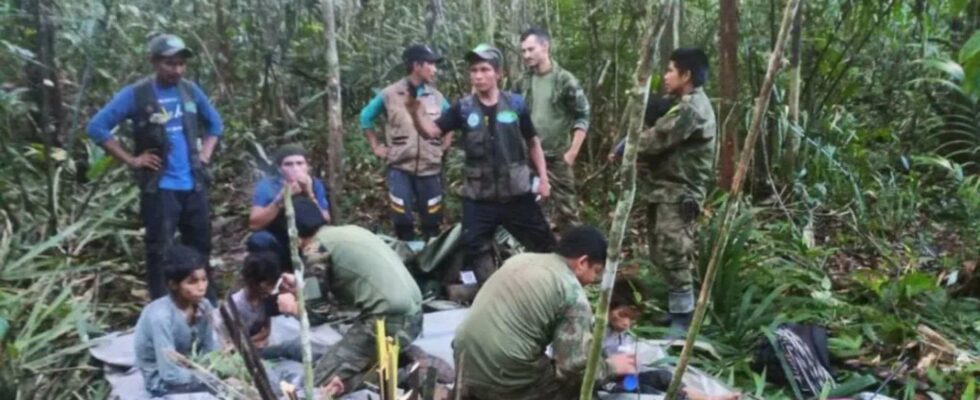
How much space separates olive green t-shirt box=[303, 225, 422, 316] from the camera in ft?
14.3

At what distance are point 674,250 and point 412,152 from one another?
187cm

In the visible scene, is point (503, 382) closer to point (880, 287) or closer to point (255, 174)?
point (880, 287)

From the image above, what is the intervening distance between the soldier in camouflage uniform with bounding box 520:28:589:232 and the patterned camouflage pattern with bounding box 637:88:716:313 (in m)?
0.97

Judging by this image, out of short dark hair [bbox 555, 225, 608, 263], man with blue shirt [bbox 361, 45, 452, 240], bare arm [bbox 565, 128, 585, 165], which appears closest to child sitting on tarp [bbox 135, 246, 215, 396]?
short dark hair [bbox 555, 225, 608, 263]

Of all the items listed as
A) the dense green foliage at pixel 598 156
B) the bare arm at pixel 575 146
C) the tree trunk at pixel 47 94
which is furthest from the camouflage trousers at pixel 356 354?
the tree trunk at pixel 47 94

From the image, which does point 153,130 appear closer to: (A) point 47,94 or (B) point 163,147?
(B) point 163,147

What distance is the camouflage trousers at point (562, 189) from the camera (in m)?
6.61

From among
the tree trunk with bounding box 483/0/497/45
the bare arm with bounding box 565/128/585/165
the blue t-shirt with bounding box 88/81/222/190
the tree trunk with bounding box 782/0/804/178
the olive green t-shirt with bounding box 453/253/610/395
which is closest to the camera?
the olive green t-shirt with bounding box 453/253/610/395

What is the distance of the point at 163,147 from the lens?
540 cm

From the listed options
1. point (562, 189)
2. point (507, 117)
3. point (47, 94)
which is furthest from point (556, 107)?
point (47, 94)

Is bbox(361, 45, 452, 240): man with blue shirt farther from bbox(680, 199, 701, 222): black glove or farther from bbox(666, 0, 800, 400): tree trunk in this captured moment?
bbox(666, 0, 800, 400): tree trunk

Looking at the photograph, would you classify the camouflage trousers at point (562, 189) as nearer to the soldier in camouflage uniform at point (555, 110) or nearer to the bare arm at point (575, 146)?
the soldier in camouflage uniform at point (555, 110)

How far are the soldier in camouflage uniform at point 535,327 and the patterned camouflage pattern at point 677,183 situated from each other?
1.37m

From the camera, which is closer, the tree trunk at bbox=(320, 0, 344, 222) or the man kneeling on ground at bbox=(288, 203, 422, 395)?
the man kneeling on ground at bbox=(288, 203, 422, 395)
